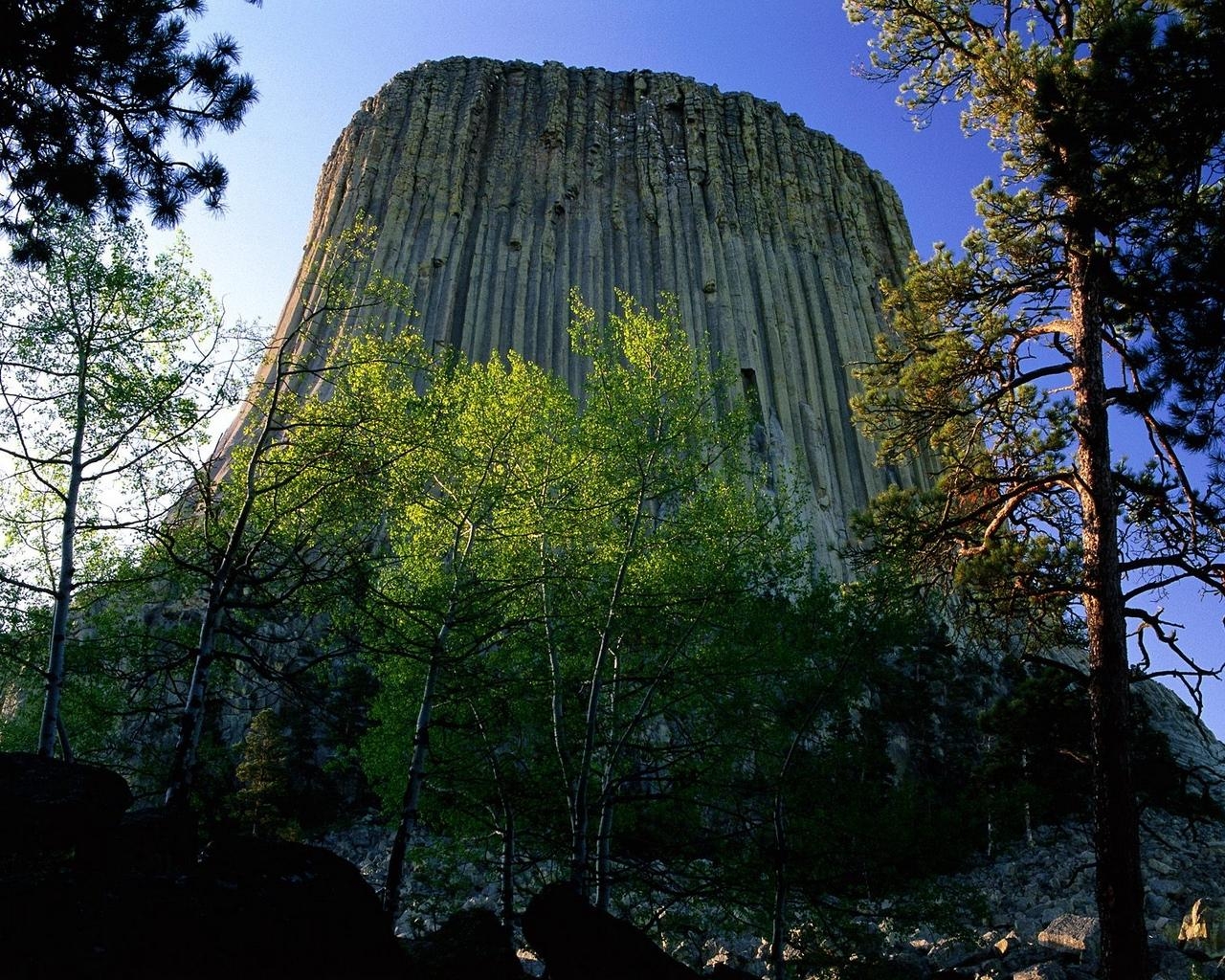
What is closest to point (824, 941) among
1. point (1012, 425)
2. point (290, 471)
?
point (1012, 425)

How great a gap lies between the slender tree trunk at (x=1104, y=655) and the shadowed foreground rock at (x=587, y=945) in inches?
140

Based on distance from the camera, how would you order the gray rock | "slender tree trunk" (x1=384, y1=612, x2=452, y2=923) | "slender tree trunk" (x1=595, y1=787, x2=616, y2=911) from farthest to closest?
the gray rock → "slender tree trunk" (x1=595, y1=787, x2=616, y2=911) → "slender tree trunk" (x1=384, y1=612, x2=452, y2=923)

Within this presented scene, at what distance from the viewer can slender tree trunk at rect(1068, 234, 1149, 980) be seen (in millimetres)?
6848

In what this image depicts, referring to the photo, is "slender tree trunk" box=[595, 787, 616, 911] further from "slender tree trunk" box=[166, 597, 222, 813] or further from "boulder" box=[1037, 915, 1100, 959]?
"boulder" box=[1037, 915, 1100, 959]

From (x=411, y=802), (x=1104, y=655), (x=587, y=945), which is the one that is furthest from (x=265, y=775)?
(x=1104, y=655)

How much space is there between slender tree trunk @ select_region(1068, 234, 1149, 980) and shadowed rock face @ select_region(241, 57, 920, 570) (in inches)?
944

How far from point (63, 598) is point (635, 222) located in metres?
35.7

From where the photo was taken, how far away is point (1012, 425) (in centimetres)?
1009

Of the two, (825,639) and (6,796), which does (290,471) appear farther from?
(825,639)

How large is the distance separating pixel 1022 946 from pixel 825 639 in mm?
7130

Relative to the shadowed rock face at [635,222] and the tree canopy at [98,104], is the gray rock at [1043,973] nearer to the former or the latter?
the tree canopy at [98,104]

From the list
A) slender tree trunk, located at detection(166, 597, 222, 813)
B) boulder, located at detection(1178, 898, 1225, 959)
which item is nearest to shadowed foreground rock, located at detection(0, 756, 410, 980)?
slender tree trunk, located at detection(166, 597, 222, 813)

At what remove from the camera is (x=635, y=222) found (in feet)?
133

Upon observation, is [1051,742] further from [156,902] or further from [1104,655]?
[156,902]
